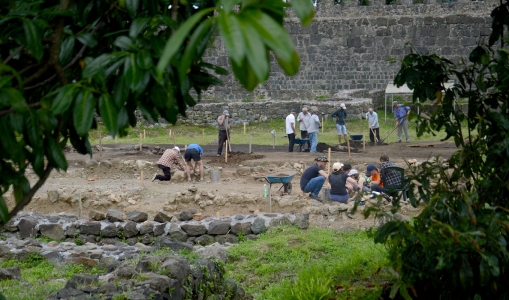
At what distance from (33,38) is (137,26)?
38 cm

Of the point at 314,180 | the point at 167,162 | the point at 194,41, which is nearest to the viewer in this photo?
the point at 194,41

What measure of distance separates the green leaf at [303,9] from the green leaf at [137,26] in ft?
2.43

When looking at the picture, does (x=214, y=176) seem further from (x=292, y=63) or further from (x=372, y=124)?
(x=292, y=63)

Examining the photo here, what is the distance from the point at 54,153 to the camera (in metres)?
2.70

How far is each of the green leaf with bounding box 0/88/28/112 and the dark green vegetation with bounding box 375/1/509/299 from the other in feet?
7.52

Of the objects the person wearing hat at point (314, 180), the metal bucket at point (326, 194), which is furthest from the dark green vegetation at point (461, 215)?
the person wearing hat at point (314, 180)

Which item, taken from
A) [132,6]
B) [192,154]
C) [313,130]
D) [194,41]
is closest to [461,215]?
[132,6]

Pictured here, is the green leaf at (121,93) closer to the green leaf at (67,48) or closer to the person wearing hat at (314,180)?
the green leaf at (67,48)

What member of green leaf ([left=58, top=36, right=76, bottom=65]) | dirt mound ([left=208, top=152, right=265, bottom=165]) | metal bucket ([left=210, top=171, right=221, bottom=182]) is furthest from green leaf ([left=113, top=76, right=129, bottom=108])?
dirt mound ([left=208, top=152, right=265, bottom=165])

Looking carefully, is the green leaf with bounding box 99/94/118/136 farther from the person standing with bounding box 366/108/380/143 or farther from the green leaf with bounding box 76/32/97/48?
the person standing with bounding box 366/108/380/143

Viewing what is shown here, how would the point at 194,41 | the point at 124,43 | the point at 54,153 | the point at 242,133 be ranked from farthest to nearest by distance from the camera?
the point at 242,133 → the point at 54,153 → the point at 124,43 → the point at 194,41

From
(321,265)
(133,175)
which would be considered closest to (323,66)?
(133,175)

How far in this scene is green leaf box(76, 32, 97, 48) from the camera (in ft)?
9.17

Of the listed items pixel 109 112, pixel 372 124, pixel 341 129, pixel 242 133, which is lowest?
pixel 242 133
